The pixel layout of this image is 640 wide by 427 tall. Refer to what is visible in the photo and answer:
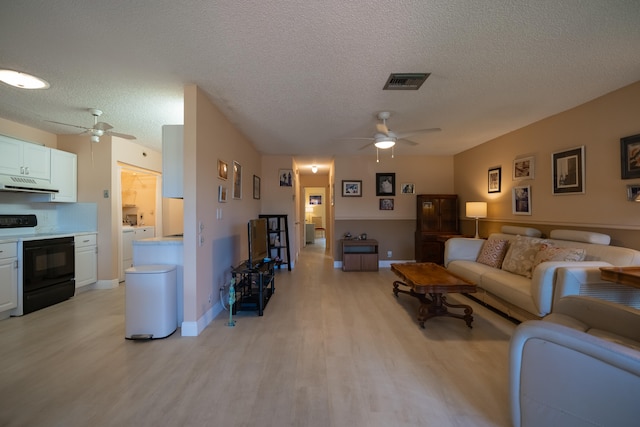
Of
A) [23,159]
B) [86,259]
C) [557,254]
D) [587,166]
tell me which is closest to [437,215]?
[587,166]

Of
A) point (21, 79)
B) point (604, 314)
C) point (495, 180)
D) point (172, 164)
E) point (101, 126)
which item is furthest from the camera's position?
point (495, 180)

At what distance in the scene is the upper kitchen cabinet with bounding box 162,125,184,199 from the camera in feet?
9.51

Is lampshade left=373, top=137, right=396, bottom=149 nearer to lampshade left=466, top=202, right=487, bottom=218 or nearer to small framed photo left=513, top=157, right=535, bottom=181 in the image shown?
small framed photo left=513, top=157, right=535, bottom=181

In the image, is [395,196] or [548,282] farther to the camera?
[395,196]

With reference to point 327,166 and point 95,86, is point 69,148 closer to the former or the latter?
point 95,86

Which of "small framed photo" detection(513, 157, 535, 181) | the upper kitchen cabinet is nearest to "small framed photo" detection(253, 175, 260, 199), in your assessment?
the upper kitchen cabinet

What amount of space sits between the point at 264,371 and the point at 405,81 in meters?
2.84

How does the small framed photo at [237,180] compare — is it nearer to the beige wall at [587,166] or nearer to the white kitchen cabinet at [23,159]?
the white kitchen cabinet at [23,159]

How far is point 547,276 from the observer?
2.41 meters

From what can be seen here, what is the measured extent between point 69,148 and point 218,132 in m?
3.00

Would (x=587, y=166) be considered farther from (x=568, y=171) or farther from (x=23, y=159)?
(x=23, y=159)

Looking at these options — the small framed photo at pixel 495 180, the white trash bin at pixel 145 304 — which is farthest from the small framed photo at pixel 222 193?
the small framed photo at pixel 495 180

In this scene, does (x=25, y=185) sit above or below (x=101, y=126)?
below

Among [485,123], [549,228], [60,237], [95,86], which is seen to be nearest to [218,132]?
[95,86]
